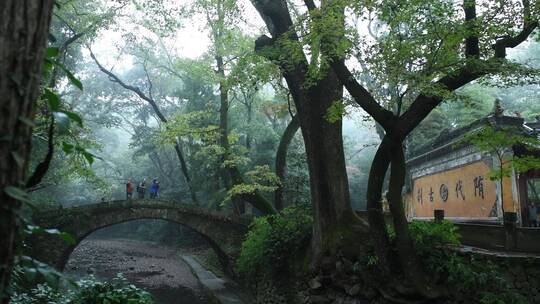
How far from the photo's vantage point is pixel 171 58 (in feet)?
83.7

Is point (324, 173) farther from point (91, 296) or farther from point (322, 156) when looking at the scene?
point (91, 296)

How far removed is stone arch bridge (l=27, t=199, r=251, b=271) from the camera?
608 inches

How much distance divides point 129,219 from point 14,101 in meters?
16.3

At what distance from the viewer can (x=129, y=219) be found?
55.0 feet

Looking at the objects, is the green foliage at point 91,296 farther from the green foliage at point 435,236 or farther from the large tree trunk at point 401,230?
the green foliage at point 435,236

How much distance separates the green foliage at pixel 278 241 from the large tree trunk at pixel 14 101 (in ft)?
30.8

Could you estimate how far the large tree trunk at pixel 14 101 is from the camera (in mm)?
1363

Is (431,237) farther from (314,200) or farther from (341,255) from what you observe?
(314,200)

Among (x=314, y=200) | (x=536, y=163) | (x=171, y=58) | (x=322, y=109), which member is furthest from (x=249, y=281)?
(x=171, y=58)

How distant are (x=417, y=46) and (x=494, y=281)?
4.07 metres

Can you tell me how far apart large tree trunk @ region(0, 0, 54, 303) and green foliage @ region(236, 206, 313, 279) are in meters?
9.38

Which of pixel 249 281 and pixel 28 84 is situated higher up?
pixel 28 84

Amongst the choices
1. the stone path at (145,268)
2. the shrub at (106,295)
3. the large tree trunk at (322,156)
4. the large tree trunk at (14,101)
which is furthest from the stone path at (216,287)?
the large tree trunk at (14,101)

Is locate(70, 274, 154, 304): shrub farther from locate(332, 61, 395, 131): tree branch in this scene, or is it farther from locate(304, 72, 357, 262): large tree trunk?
locate(332, 61, 395, 131): tree branch
